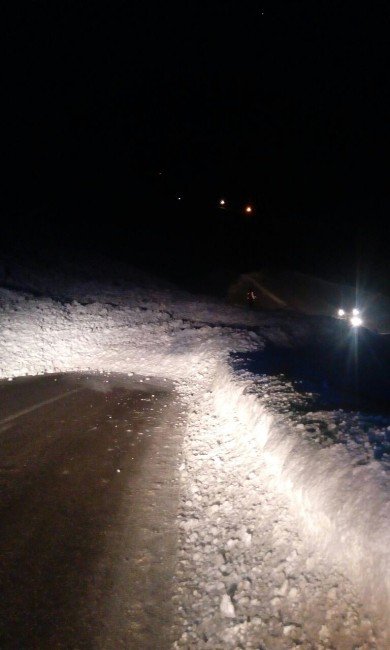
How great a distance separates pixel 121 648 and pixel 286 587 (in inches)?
66.0

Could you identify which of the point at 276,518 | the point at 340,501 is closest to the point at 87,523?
the point at 276,518

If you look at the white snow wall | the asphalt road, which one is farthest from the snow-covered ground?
the asphalt road

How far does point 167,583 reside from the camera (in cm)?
432

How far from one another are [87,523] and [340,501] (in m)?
3.12

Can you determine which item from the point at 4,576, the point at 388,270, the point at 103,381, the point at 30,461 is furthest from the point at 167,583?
the point at 388,270

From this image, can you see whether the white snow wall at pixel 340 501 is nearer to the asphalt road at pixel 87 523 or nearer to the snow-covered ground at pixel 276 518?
the snow-covered ground at pixel 276 518

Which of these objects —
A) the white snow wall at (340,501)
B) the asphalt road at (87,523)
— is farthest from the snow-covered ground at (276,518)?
the asphalt road at (87,523)

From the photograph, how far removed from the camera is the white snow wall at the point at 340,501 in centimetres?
363

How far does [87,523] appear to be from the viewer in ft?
16.6

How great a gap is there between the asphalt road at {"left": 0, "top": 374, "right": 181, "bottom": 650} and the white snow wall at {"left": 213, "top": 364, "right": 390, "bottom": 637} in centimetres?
163

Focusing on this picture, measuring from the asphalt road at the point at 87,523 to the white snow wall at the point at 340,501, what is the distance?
1631mm

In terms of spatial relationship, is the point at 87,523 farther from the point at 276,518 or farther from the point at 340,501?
the point at 340,501

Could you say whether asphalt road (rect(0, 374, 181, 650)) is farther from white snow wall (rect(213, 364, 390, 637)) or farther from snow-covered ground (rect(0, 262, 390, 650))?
white snow wall (rect(213, 364, 390, 637))

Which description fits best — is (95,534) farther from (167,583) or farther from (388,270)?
(388,270)
